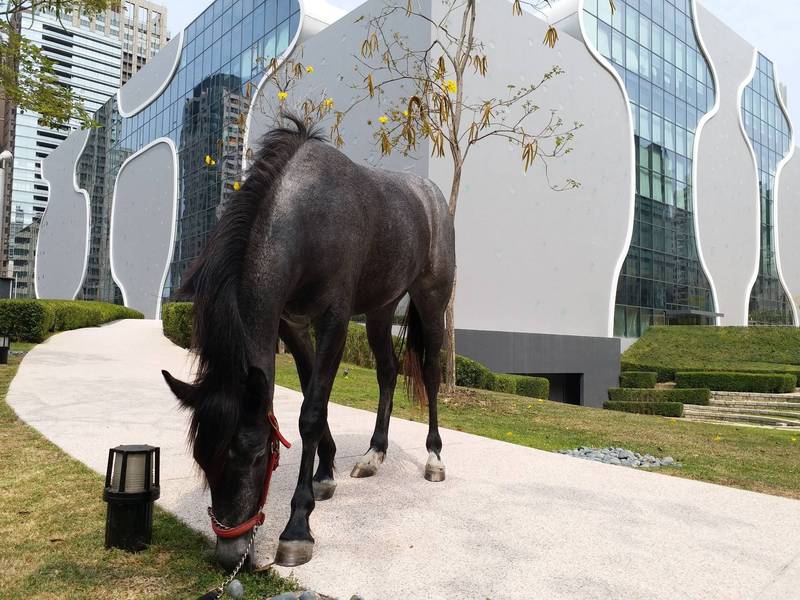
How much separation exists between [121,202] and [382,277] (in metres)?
39.5

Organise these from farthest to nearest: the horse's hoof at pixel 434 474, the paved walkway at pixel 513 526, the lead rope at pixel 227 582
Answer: the horse's hoof at pixel 434 474
the paved walkway at pixel 513 526
the lead rope at pixel 227 582

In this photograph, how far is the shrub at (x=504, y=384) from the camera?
1364cm

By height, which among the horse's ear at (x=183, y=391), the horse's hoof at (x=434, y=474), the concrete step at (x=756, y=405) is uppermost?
the horse's ear at (x=183, y=391)

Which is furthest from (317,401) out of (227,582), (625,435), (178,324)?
(178,324)

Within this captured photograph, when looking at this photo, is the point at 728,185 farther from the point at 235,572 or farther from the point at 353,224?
the point at 235,572

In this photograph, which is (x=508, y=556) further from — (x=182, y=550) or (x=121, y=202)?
(x=121, y=202)

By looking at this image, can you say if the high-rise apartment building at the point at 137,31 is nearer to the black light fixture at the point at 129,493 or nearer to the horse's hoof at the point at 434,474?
the horse's hoof at the point at 434,474

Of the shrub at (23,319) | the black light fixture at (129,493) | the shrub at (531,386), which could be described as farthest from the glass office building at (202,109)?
the black light fixture at (129,493)

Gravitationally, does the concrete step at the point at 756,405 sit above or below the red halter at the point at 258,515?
below

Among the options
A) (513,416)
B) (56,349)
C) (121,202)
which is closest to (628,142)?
(513,416)

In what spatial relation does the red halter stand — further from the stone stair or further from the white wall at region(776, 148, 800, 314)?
the white wall at region(776, 148, 800, 314)

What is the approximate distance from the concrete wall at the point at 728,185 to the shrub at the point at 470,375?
20629mm

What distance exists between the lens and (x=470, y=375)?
1341 cm

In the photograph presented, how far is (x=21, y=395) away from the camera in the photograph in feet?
23.4
